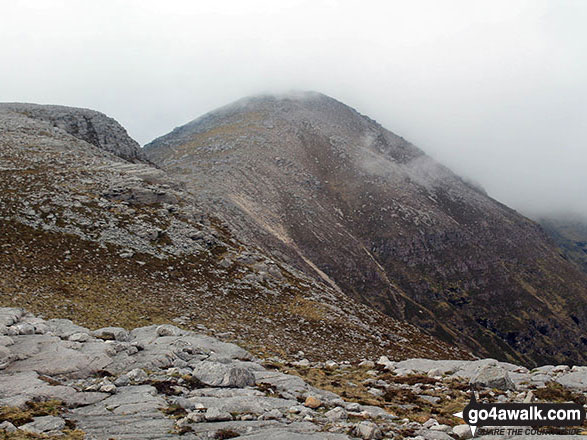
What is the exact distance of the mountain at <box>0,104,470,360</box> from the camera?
3769 centimetres

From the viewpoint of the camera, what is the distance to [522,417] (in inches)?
660

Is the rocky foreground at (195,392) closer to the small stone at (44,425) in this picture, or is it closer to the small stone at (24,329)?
the small stone at (44,425)

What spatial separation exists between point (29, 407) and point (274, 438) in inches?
376

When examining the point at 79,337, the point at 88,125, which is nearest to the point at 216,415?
the point at 79,337

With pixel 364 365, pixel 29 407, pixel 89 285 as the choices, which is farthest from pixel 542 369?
pixel 89 285

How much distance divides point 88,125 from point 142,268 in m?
84.1

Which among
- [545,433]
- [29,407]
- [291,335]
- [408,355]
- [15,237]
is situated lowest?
[408,355]

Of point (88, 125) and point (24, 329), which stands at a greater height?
point (88, 125)

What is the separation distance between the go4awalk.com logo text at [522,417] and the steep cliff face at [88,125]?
368 ft

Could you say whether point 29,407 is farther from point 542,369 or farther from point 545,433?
point 542,369

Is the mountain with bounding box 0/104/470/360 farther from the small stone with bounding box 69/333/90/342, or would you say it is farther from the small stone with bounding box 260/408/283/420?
the small stone with bounding box 260/408/283/420

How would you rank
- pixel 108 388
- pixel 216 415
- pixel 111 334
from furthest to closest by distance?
pixel 111 334 < pixel 108 388 < pixel 216 415

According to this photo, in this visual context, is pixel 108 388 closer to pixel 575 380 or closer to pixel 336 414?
pixel 336 414

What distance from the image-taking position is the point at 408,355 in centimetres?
5094
